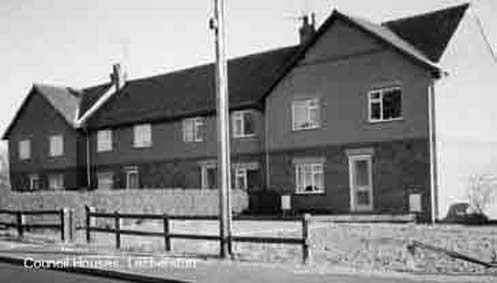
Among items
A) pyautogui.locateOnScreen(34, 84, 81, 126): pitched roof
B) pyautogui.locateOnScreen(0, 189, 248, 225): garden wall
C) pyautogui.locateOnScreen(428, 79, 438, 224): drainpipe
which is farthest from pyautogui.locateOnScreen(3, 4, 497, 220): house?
pyautogui.locateOnScreen(34, 84, 81, 126): pitched roof

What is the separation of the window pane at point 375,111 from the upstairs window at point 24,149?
30.4m

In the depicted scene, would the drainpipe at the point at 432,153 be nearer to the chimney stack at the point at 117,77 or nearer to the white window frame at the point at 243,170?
the white window frame at the point at 243,170

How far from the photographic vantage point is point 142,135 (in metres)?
40.4

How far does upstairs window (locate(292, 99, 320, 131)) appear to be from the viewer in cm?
3069

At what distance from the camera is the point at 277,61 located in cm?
3634

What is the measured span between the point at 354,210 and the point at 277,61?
11.1m

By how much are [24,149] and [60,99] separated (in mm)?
5430

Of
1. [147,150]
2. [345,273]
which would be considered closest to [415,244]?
[345,273]

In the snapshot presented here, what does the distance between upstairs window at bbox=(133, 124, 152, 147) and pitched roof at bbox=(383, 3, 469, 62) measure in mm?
16415

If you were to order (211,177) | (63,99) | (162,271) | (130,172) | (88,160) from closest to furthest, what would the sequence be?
1. (162,271)
2. (211,177)
3. (130,172)
4. (88,160)
5. (63,99)

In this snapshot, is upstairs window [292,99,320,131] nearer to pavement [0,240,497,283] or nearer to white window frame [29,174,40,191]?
pavement [0,240,497,283]

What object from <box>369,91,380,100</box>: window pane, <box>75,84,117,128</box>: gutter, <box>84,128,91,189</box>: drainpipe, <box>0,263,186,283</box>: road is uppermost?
<box>75,84,117,128</box>: gutter

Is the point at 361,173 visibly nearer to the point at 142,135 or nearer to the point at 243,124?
the point at 243,124

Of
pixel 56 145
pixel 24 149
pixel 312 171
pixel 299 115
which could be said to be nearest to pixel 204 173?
pixel 299 115
